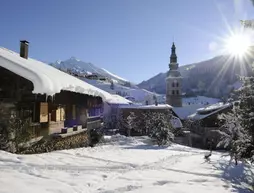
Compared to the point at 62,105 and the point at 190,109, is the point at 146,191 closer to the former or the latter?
the point at 62,105

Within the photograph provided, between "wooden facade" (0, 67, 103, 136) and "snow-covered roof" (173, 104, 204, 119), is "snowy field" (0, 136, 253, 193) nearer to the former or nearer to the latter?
"wooden facade" (0, 67, 103, 136)

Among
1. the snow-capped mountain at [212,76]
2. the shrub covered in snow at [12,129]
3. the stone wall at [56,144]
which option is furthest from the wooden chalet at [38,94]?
the snow-capped mountain at [212,76]

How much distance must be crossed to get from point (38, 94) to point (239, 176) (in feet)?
29.2

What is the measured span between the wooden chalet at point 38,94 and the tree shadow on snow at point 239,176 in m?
6.65

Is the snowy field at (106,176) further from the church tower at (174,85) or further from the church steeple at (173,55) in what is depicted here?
the church tower at (174,85)

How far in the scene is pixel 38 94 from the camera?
43.7ft

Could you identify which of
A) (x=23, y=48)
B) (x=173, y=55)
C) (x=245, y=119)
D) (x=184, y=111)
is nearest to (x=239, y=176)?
(x=245, y=119)

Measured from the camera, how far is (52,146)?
Result: 14344mm

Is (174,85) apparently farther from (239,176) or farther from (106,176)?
(106,176)

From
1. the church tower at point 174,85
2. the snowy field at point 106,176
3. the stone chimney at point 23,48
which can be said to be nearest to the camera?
the snowy field at point 106,176

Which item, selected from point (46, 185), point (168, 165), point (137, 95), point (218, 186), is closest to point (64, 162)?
point (46, 185)

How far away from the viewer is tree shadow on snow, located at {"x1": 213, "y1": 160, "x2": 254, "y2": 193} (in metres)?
9.19

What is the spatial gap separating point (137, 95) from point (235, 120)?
9597 centimetres

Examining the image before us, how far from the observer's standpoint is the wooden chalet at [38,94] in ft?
35.9
